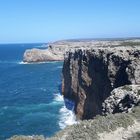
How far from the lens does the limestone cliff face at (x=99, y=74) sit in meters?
51.3

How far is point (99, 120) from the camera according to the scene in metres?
26.9

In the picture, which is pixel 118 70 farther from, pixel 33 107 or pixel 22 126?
pixel 33 107

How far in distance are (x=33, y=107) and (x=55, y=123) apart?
1477cm

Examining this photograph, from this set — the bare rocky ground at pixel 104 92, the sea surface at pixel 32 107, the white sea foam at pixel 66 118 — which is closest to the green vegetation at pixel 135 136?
the bare rocky ground at pixel 104 92

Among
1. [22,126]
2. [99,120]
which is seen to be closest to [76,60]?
[22,126]

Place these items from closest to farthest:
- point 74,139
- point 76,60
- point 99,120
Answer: point 74,139, point 99,120, point 76,60

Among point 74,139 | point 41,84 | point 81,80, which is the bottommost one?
point 41,84

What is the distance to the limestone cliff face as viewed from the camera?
51.3 meters

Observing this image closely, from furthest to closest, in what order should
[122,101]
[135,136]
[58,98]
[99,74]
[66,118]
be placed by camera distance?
[58,98] < [66,118] < [99,74] < [122,101] < [135,136]

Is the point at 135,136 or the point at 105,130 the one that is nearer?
the point at 135,136

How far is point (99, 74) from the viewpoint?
59062 millimetres

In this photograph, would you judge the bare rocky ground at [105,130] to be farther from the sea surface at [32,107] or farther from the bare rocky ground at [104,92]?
the sea surface at [32,107]

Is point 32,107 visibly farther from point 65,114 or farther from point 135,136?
point 135,136

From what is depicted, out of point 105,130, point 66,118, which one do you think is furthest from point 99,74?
point 105,130
